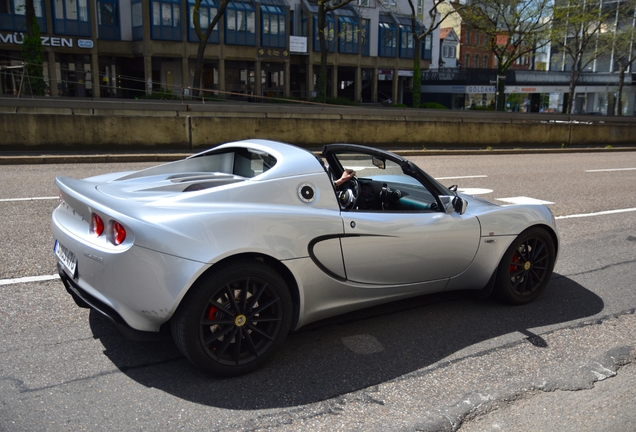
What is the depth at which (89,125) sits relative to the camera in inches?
612

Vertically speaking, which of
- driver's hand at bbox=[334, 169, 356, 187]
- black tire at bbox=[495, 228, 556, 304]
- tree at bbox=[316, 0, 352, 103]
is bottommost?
black tire at bbox=[495, 228, 556, 304]

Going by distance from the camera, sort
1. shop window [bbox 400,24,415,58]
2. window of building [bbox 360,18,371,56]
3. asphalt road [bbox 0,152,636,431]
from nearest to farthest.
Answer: asphalt road [bbox 0,152,636,431]
window of building [bbox 360,18,371,56]
shop window [bbox 400,24,415,58]

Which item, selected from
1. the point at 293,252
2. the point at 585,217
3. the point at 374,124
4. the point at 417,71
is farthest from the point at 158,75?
the point at 293,252

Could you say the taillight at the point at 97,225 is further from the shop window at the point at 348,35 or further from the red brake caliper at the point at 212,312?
the shop window at the point at 348,35

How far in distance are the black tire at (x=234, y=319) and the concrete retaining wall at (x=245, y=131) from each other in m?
13.1

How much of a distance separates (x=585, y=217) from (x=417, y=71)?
147 ft

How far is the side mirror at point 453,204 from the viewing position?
15.0 feet

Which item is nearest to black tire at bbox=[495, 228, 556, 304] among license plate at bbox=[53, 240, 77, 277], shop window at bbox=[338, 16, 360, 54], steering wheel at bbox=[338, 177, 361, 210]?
steering wheel at bbox=[338, 177, 361, 210]

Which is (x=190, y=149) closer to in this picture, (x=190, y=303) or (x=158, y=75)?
(x=190, y=303)

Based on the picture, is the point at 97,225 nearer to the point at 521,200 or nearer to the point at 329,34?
Answer: the point at 521,200

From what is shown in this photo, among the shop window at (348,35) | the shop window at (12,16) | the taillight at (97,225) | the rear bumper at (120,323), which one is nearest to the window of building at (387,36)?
the shop window at (348,35)

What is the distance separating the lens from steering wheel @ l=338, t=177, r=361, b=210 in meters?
4.39

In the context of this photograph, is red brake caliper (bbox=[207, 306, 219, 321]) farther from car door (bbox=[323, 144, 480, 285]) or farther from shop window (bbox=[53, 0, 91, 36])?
shop window (bbox=[53, 0, 91, 36])

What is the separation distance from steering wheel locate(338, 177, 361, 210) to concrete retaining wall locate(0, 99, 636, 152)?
488 inches
